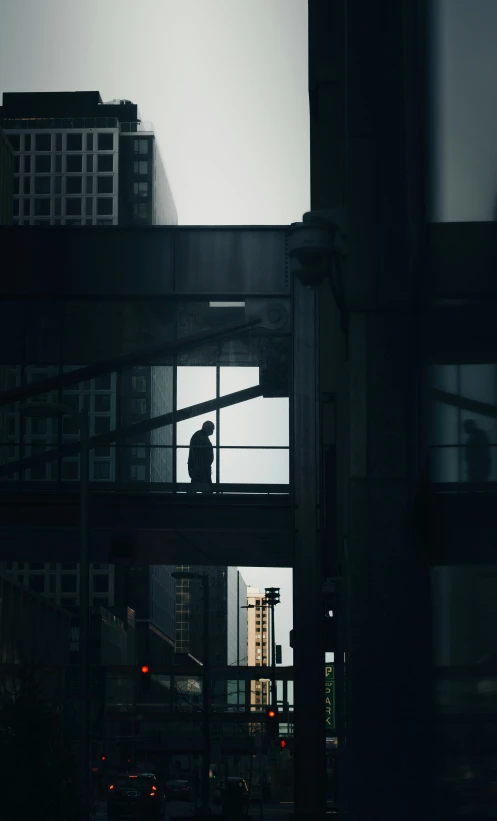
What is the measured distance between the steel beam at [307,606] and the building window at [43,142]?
553 ft

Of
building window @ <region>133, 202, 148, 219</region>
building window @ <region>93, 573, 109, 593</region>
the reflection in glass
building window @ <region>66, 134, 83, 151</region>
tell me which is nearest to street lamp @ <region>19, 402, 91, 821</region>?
→ the reflection in glass

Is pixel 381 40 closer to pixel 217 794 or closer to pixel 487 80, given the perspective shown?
pixel 487 80

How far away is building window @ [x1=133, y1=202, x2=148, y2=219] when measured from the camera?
187m

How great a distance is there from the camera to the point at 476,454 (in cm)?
657

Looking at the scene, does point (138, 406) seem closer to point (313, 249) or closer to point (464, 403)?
point (313, 249)

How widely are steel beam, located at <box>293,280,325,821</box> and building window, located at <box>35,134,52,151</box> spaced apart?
168 metres

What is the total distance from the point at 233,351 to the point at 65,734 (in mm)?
10787

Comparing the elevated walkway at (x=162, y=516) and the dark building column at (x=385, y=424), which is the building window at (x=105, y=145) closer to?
the elevated walkway at (x=162, y=516)

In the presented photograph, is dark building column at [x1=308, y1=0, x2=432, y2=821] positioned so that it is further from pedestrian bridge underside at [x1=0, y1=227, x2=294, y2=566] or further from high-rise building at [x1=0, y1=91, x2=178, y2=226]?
high-rise building at [x1=0, y1=91, x2=178, y2=226]

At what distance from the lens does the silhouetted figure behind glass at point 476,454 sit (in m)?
6.24

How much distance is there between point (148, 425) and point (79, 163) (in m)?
161

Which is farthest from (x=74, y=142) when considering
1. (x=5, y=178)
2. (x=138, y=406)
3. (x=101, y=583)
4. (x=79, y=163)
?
(x=138, y=406)

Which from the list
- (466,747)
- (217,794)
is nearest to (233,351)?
(466,747)

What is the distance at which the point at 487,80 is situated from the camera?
584 cm
